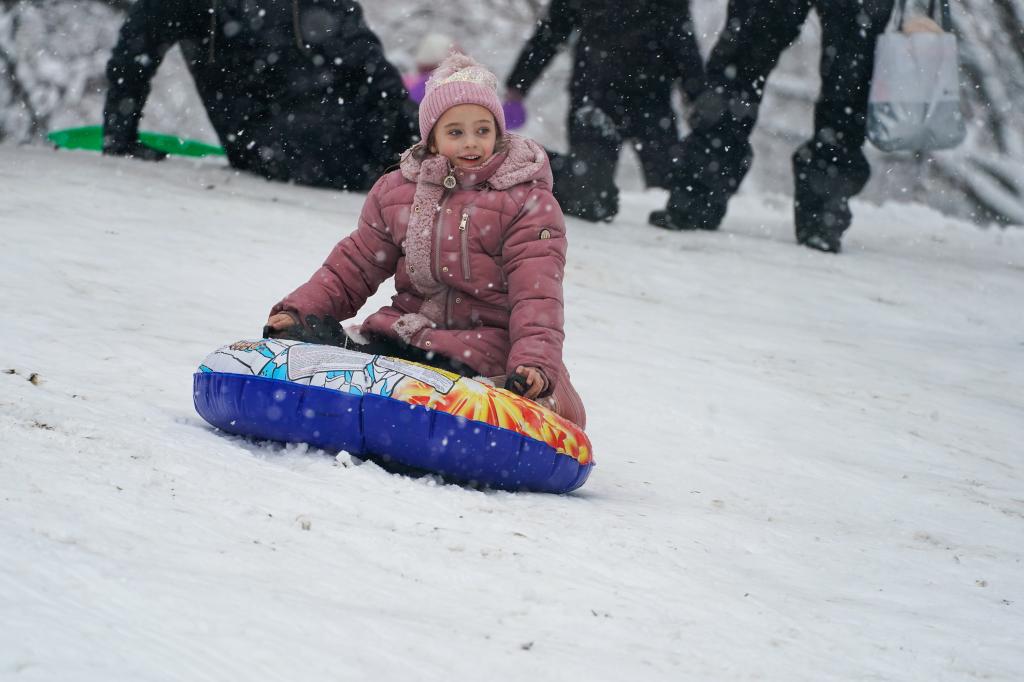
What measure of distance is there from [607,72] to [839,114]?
1362 millimetres

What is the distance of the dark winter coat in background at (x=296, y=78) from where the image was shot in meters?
6.83

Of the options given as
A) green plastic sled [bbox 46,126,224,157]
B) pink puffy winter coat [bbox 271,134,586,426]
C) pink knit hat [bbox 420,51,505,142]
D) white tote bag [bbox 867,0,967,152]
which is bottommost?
green plastic sled [bbox 46,126,224,157]

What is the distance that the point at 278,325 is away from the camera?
9.18 ft

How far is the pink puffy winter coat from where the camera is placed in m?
2.76

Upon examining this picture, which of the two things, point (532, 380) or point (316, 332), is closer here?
point (532, 380)

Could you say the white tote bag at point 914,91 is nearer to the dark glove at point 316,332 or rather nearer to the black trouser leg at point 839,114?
the black trouser leg at point 839,114

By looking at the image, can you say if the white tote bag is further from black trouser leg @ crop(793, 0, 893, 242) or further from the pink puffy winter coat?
the pink puffy winter coat

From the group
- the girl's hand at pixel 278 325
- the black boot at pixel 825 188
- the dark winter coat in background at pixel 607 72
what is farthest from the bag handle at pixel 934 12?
the girl's hand at pixel 278 325

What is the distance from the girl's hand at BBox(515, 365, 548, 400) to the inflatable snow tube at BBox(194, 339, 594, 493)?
7 centimetres

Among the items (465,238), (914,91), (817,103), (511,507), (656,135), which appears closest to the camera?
(511,507)

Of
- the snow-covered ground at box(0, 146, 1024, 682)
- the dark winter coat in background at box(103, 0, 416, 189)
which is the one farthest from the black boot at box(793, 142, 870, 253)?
the dark winter coat in background at box(103, 0, 416, 189)

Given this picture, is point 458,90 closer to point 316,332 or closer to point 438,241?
point 438,241

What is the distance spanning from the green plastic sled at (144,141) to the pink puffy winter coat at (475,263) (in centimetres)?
550

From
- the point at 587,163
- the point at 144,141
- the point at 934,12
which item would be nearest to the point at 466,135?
the point at 587,163
